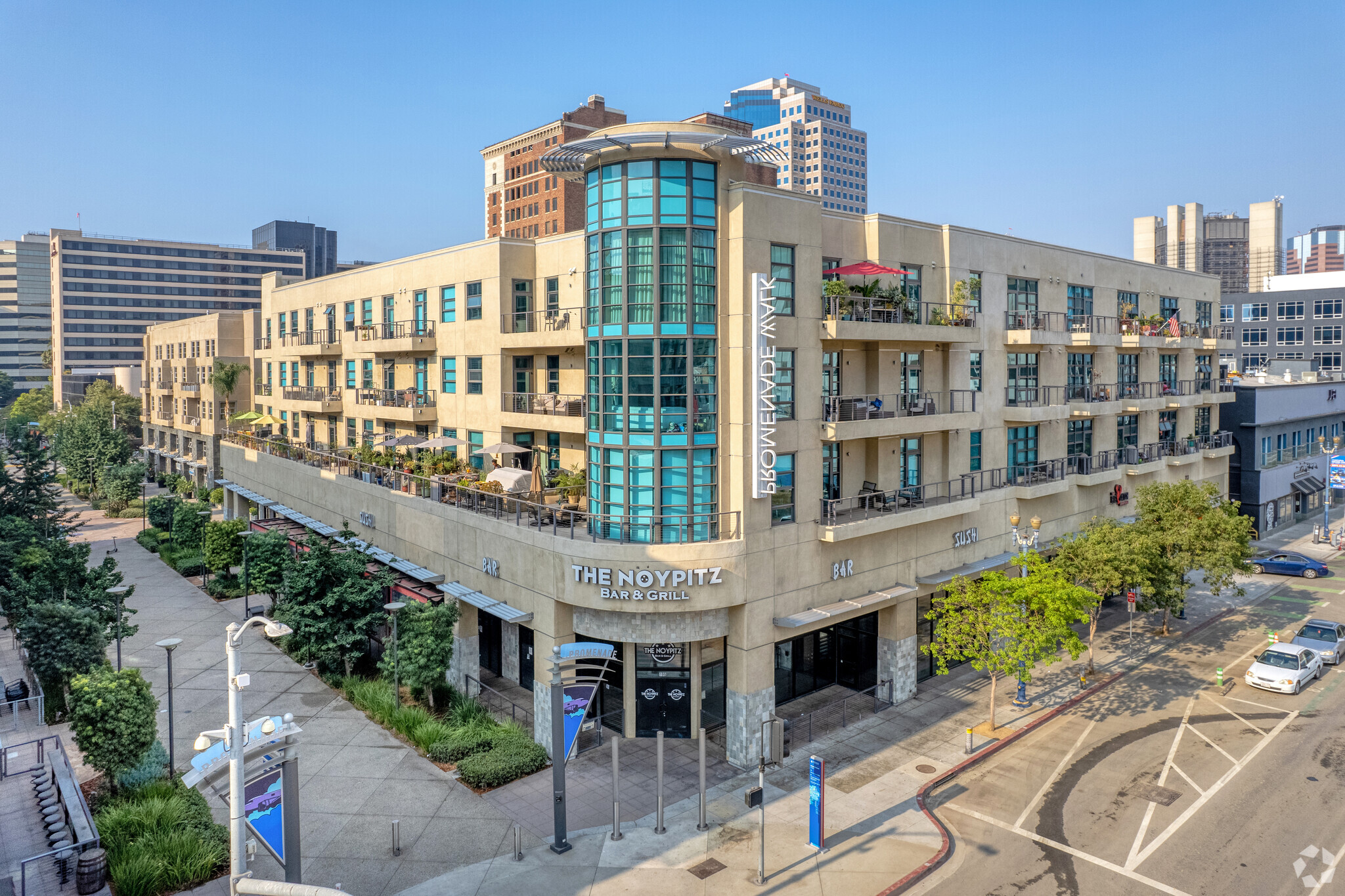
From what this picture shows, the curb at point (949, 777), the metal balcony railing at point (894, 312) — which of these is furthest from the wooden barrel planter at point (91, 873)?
the metal balcony railing at point (894, 312)

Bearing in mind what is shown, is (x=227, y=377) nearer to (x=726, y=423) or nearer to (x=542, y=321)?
(x=542, y=321)

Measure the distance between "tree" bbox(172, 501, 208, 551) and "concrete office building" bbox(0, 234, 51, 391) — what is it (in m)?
160

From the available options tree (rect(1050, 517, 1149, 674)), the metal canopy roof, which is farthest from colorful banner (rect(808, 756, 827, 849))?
the metal canopy roof

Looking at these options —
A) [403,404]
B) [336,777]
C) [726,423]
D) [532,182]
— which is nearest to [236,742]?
[336,777]

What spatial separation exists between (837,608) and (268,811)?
690 inches

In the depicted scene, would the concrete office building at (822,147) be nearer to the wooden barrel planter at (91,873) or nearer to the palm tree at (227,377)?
the palm tree at (227,377)

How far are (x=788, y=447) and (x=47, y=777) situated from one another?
23.1m

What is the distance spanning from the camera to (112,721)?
22625mm

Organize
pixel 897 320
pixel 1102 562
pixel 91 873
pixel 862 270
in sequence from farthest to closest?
pixel 1102 562 → pixel 897 320 → pixel 862 270 → pixel 91 873

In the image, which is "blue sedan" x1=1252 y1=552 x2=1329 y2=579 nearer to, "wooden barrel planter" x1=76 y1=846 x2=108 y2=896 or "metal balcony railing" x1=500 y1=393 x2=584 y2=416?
"metal balcony railing" x1=500 y1=393 x2=584 y2=416

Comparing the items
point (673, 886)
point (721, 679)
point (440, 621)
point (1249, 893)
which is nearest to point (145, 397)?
point (440, 621)

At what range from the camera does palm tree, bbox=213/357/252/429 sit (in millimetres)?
66625

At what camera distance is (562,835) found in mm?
20875

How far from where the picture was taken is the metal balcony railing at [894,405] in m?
29.5
